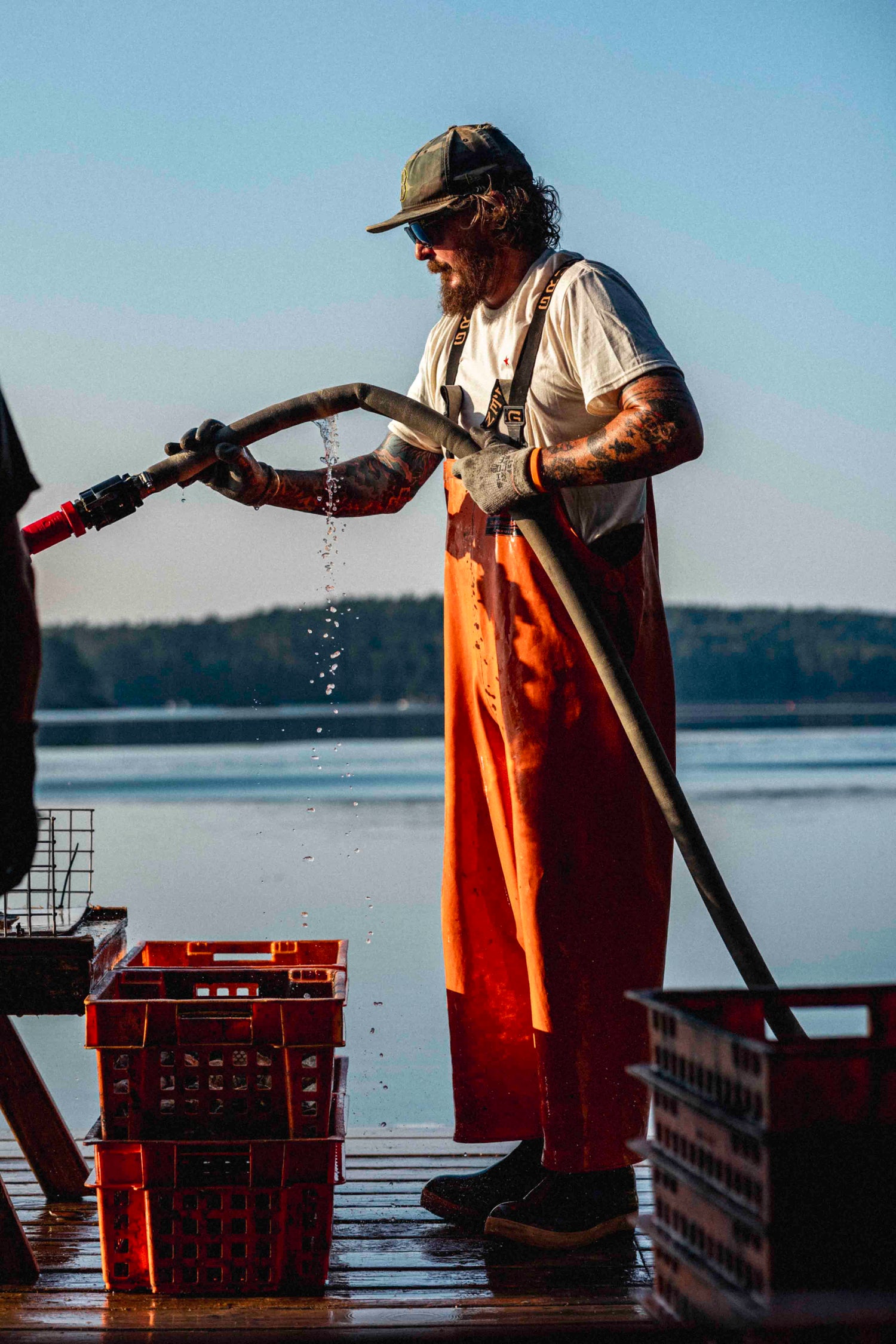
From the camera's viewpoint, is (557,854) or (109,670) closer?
(557,854)

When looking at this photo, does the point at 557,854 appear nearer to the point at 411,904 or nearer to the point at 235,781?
the point at 411,904

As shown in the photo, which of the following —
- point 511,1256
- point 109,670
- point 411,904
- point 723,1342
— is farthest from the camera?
point 109,670

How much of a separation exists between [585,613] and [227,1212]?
1.18 metres

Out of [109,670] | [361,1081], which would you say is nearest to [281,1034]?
[361,1081]

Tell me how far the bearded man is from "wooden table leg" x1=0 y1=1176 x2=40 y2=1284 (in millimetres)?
776

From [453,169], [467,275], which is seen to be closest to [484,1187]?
[467,275]

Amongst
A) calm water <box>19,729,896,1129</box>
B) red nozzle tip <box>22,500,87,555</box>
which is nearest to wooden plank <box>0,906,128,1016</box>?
red nozzle tip <box>22,500,87,555</box>

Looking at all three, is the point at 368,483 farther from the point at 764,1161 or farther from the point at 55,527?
the point at 764,1161

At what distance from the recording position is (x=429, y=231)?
2723mm

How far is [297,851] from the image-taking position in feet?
31.7

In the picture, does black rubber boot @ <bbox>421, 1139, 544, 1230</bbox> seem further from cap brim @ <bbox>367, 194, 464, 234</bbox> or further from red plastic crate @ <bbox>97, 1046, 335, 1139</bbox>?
cap brim @ <bbox>367, 194, 464, 234</bbox>

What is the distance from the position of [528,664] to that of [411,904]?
4.92 metres

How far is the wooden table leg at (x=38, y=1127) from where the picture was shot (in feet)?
9.02

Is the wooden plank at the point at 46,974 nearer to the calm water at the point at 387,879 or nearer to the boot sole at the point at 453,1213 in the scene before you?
the boot sole at the point at 453,1213
